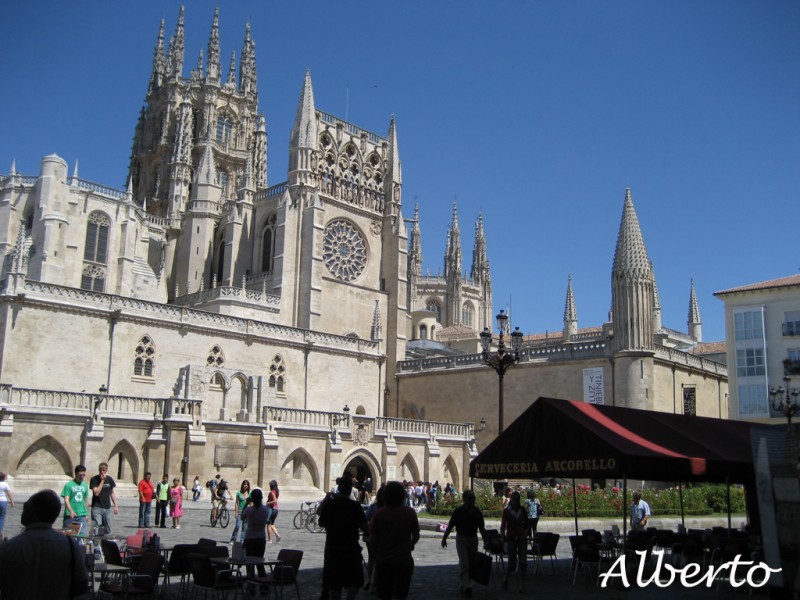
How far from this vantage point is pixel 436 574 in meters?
12.5

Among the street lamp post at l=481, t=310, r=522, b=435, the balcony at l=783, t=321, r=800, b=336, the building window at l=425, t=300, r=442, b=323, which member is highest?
the building window at l=425, t=300, r=442, b=323

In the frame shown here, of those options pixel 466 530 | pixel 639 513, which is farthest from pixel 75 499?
pixel 639 513

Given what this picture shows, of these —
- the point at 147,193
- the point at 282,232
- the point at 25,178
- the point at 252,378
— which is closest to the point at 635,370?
the point at 252,378

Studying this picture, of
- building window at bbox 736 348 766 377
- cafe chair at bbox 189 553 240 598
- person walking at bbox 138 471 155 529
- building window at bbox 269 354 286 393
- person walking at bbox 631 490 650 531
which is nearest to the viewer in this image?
cafe chair at bbox 189 553 240 598

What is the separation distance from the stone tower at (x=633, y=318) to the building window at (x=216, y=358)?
52.5ft

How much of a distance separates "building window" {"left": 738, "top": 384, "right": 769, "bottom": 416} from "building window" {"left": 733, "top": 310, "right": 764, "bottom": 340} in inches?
84.5

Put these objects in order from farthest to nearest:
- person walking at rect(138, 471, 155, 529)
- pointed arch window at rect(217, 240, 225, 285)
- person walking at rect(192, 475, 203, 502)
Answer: pointed arch window at rect(217, 240, 225, 285) → person walking at rect(192, 475, 203, 502) → person walking at rect(138, 471, 155, 529)

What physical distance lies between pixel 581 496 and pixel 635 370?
443 inches

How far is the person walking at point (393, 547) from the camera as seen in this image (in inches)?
312

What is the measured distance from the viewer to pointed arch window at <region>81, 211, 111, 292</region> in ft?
146

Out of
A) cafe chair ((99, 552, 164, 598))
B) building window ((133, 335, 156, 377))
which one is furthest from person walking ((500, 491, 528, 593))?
building window ((133, 335, 156, 377))

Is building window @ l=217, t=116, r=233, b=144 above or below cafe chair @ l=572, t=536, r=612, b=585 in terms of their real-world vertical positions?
above

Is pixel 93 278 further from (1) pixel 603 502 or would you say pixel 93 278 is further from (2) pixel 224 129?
(1) pixel 603 502

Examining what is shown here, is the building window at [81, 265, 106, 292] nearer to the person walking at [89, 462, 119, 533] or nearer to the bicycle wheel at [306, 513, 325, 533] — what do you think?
the bicycle wheel at [306, 513, 325, 533]
